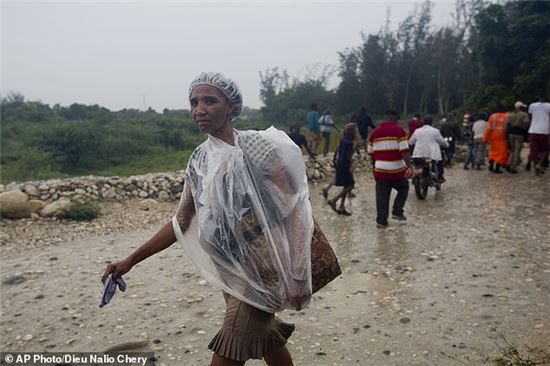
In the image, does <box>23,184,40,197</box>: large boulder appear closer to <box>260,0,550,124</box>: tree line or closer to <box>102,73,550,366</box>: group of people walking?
<box>102,73,550,366</box>: group of people walking

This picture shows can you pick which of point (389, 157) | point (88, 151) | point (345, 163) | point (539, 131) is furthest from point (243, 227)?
point (88, 151)

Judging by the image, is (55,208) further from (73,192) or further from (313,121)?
(313,121)

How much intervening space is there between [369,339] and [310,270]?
1.47 metres

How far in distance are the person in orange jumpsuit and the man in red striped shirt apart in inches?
193

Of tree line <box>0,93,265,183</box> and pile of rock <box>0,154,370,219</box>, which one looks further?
tree line <box>0,93,265,183</box>

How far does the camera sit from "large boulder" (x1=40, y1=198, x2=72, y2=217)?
7.16 meters

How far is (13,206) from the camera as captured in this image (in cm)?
707

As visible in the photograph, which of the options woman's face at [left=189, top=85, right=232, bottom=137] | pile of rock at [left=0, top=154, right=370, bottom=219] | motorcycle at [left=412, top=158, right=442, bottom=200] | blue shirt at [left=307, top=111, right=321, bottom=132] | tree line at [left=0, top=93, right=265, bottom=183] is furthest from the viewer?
tree line at [left=0, top=93, right=265, bottom=183]

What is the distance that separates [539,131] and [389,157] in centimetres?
484

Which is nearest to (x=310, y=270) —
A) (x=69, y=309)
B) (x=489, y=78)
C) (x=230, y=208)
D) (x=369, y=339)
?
(x=230, y=208)

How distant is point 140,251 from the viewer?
2.00 metres

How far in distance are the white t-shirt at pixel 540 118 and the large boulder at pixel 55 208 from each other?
28.1 feet

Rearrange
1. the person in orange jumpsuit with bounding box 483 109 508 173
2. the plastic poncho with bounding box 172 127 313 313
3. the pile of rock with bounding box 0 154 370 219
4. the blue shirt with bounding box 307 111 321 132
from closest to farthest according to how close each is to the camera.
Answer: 1. the plastic poncho with bounding box 172 127 313 313
2. the pile of rock with bounding box 0 154 370 219
3. the person in orange jumpsuit with bounding box 483 109 508 173
4. the blue shirt with bounding box 307 111 321 132

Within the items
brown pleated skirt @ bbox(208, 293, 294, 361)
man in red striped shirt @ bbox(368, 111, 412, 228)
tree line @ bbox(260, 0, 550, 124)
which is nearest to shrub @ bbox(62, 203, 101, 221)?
man in red striped shirt @ bbox(368, 111, 412, 228)
